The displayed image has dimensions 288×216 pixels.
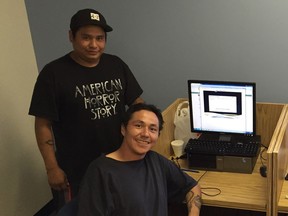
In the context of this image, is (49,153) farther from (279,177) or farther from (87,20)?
(279,177)

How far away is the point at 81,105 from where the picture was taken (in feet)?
6.88

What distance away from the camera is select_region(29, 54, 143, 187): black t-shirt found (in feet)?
6.79

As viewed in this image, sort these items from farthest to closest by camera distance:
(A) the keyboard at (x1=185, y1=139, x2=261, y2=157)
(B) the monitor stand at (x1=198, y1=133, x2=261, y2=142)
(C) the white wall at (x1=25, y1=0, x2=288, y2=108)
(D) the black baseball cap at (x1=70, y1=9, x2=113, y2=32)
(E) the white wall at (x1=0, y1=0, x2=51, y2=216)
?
(E) the white wall at (x1=0, y1=0, x2=51, y2=216) → (C) the white wall at (x1=25, y1=0, x2=288, y2=108) → (B) the monitor stand at (x1=198, y1=133, x2=261, y2=142) → (A) the keyboard at (x1=185, y1=139, x2=261, y2=157) → (D) the black baseball cap at (x1=70, y1=9, x2=113, y2=32)

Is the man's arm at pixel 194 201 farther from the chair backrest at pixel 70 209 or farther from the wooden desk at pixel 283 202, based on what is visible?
the chair backrest at pixel 70 209

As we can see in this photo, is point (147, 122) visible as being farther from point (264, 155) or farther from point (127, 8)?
point (127, 8)

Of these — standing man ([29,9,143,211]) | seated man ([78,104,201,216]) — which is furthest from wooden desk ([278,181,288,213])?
standing man ([29,9,143,211])

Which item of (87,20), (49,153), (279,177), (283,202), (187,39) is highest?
(87,20)

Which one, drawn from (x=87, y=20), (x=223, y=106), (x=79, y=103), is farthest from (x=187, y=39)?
(x=79, y=103)

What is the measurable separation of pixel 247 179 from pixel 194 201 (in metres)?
0.40

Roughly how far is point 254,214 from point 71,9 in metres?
1.88

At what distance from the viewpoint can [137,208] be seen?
1.69 meters

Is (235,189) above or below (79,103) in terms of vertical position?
below

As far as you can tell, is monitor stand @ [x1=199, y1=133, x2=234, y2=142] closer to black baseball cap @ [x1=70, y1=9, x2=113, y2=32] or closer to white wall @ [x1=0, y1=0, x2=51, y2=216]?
black baseball cap @ [x1=70, y1=9, x2=113, y2=32]

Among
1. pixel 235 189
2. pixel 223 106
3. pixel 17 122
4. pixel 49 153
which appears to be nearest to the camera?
pixel 235 189
